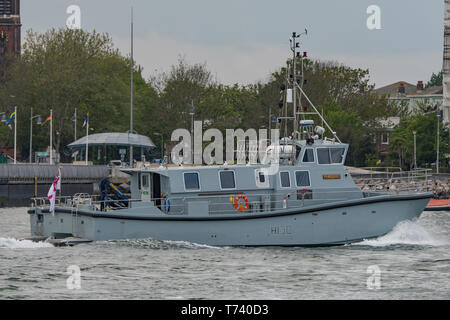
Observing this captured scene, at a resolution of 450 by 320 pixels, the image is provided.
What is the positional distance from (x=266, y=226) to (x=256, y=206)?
1.40 meters

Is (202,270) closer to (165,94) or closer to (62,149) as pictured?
(165,94)

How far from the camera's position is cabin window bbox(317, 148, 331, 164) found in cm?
3384

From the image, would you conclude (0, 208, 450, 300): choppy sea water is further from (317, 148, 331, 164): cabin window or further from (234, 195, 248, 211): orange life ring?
(317, 148, 331, 164): cabin window

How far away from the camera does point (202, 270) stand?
2825 centimetres

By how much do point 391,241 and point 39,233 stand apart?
45.5 feet

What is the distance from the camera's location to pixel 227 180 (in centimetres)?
3331

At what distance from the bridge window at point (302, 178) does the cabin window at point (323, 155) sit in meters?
0.78

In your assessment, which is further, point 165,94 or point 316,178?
point 165,94

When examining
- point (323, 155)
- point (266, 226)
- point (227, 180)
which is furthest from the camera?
point (323, 155)

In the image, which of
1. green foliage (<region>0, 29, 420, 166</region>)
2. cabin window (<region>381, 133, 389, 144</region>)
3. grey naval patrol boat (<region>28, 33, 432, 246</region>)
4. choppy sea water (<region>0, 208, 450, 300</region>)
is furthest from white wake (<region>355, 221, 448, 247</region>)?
cabin window (<region>381, 133, 389, 144</region>)

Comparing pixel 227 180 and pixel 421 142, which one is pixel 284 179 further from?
pixel 421 142

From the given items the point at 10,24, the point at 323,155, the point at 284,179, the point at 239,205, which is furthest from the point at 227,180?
the point at 10,24
